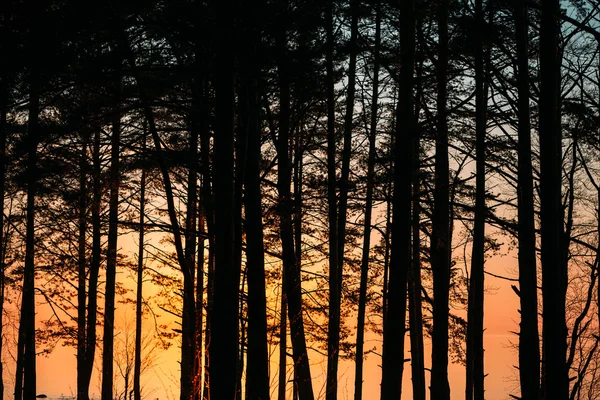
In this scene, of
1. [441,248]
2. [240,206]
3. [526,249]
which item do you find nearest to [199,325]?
[240,206]

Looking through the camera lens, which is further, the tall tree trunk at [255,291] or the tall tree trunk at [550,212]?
the tall tree trunk at [255,291]

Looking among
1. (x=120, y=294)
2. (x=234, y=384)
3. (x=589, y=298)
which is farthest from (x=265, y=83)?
(x=120, y=294)

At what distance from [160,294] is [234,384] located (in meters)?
13.9

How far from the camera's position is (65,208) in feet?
58.2

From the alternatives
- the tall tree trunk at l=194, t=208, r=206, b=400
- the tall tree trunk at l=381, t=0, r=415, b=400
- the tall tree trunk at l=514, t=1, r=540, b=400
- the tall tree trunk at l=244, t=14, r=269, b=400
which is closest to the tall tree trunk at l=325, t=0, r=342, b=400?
the tall tree trunk at l=194, t=208, r=206, b=400

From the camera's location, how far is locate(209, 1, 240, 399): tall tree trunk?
762cm

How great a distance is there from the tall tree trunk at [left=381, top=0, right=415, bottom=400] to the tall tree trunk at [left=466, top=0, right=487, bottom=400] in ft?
6.68

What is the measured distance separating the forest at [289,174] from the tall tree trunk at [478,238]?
0.17 ft

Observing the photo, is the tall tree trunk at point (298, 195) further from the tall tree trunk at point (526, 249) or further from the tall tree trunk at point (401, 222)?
the tall tree trunk at point (526, 249)

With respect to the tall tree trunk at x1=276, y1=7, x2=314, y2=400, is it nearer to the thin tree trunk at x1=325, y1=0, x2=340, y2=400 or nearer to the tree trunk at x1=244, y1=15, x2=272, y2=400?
the thin tree trunk at x1=325, y1=0, x2=340, y2=400

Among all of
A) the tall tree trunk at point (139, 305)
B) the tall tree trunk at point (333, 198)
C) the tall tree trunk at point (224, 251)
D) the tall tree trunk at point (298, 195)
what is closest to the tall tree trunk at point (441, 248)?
the tall tree trunk at point (333, 198)

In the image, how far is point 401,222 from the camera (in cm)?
888

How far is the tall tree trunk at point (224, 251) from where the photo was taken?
25.0ft

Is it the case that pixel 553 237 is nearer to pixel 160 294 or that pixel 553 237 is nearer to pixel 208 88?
pixel 208 88
